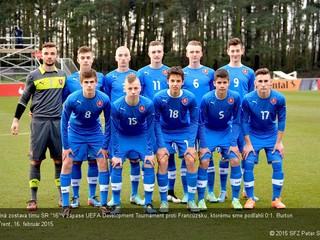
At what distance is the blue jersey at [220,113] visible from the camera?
7328 mm

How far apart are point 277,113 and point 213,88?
107 cm

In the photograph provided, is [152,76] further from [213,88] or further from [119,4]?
[119,4]

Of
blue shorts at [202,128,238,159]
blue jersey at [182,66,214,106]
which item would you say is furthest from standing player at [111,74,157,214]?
blue jersey at [182,66,214,106]

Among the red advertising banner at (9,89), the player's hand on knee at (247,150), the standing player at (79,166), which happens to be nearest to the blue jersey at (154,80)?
the standing player at (79,166)

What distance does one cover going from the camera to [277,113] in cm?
754

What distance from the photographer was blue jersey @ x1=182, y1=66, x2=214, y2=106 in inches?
315

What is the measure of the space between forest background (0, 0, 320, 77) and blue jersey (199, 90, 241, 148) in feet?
152

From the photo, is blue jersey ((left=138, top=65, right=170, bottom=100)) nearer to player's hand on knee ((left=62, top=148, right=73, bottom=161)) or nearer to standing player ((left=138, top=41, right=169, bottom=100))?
standing player ((left=138, top=41, right=169, bottom=100))

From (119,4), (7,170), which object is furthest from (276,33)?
(7,170)

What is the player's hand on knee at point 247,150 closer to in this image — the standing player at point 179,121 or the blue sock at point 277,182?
the blue sock at point 277,182

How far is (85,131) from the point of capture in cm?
721

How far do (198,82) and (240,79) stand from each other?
25.4 inches

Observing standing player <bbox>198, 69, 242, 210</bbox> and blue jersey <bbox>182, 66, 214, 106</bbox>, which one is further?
blue jersey <bbox>182, 66, 214, 106</bbox>

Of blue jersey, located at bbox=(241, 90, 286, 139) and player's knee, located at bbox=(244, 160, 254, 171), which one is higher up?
blue jersey, located at bbox=(241, 90, 286, 139)
